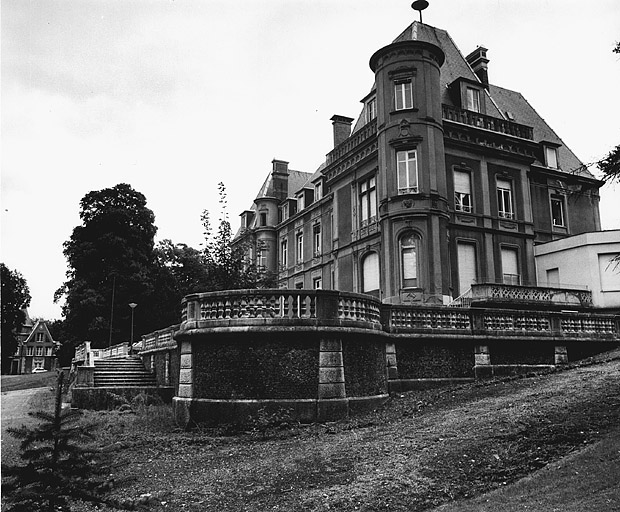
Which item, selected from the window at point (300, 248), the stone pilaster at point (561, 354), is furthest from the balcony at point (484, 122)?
the window at point (300, 248)

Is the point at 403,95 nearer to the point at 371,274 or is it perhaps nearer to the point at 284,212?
the point at 371,274

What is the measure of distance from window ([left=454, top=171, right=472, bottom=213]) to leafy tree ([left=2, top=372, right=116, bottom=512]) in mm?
24374

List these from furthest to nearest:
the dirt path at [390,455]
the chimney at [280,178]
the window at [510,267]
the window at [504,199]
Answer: the chimney at [280,178]
the window at [504,199]
the window at [510,267]
the dirt path at [390,455]

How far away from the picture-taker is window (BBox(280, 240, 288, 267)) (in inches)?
1757

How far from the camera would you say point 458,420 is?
11602mm

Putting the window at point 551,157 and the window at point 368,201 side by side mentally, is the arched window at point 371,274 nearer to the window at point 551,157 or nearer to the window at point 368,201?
the window at point 368,201

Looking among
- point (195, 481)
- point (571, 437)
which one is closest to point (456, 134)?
point (571, 437)

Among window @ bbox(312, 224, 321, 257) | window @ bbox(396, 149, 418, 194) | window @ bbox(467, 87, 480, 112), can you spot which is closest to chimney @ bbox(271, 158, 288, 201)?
window @ bbox(312, 224, 321, 257)

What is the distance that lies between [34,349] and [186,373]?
315ft

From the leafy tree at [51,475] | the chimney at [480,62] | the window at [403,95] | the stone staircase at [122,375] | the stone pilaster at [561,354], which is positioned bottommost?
the leafy tree at [51,475]

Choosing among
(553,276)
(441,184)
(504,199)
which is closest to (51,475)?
(441,184)

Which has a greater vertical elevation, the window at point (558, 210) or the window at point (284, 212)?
the window at point (284, 212)

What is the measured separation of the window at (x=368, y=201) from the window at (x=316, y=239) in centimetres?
936

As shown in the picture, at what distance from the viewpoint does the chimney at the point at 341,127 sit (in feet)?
118
